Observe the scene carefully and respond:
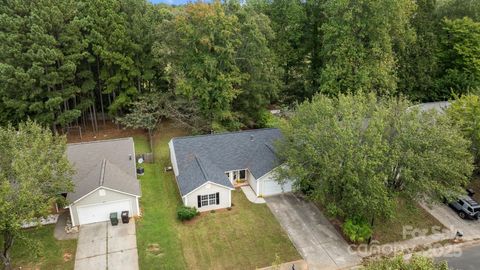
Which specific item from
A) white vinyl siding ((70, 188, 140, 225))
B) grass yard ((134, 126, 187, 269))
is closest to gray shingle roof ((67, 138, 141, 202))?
white vinyl siding ((70, 188, 140, 225))

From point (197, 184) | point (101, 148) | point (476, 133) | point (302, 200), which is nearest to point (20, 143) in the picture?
point (101, 148)

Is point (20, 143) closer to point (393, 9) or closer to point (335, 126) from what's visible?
point (335, 126)

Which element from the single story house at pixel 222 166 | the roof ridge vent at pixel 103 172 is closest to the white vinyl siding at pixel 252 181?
the single story house at pixel 222 166

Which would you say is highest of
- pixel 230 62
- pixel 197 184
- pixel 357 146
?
pixel 230 62

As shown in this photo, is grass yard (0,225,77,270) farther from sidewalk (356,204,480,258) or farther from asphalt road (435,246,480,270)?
asphalt road (435,246,480,270)

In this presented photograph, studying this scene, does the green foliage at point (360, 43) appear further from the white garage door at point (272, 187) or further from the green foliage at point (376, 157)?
the white garage door at point (272, 187)

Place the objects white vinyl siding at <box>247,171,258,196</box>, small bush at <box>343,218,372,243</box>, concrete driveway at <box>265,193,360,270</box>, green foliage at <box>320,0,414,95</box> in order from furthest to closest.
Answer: green foliage at <box>320,0,414,95</box> → white vinyl siding at <box>247,171,258,196</box> → small bush at <box>343,218,372,243</box> → concrete driveway at <box>265,193,360,270</box>

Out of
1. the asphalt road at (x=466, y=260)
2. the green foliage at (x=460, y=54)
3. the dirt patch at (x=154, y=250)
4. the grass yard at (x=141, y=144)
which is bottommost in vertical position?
the asphalt road at (x=466, y=260)
